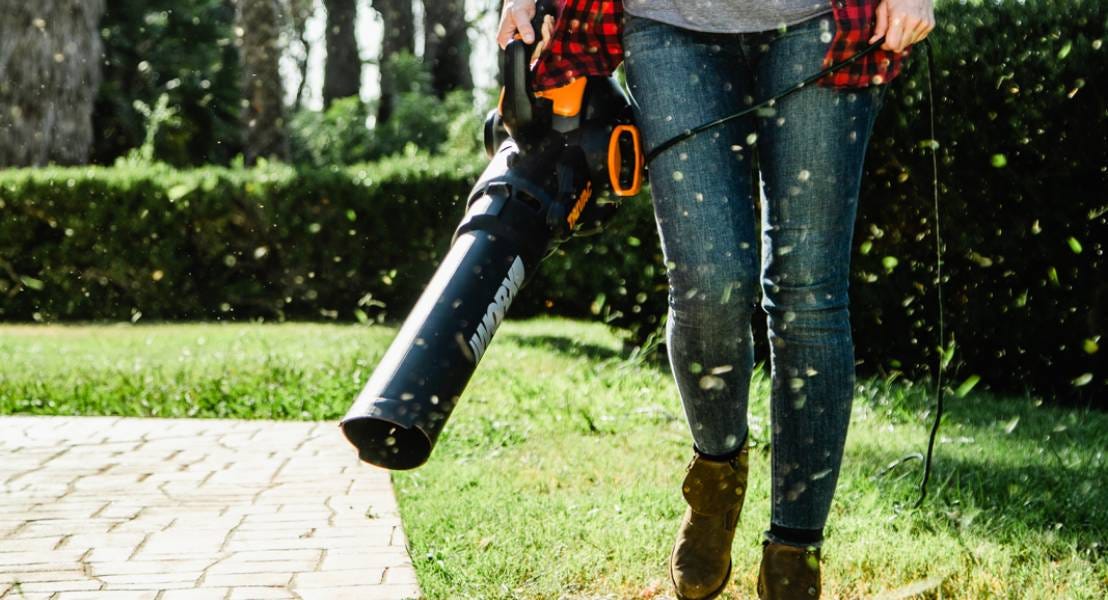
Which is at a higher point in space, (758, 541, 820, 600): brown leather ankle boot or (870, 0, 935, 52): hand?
(870, 0, 935, 52): hand

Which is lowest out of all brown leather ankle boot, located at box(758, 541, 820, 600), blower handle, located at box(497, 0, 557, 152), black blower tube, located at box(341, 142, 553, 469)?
brown leather ankle boot, located at box(758, 541, 820, 600)

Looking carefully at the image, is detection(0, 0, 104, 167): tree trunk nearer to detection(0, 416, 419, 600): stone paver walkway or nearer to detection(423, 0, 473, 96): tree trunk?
detection(423, 0, 473, 96): tree trunk

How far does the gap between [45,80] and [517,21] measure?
12083mm

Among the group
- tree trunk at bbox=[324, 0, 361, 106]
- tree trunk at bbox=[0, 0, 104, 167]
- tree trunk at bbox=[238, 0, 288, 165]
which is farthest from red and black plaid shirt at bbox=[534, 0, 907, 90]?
tree trunk at bbox=[324, 0, 361, 106]

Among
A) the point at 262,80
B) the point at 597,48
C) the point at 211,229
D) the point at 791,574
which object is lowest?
the point at 211,229

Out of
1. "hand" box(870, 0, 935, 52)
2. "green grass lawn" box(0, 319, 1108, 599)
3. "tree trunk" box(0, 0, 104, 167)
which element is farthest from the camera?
"tree trunk" box(0, 0, 104, 167)

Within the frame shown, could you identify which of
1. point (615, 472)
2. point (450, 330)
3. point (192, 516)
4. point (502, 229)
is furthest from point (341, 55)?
point (450, 330)

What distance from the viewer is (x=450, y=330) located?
2008 millimetres

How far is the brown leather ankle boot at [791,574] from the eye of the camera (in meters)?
2.16

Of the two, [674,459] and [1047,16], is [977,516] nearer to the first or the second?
[674,459]

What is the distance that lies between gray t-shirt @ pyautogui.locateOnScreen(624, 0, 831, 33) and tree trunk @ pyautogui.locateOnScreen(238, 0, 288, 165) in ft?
34.9

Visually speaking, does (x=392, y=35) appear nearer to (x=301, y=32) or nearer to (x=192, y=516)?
(x=301, y=32)

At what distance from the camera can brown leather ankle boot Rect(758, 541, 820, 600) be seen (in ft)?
7.07

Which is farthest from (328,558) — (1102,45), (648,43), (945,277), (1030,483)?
(1102,45)
